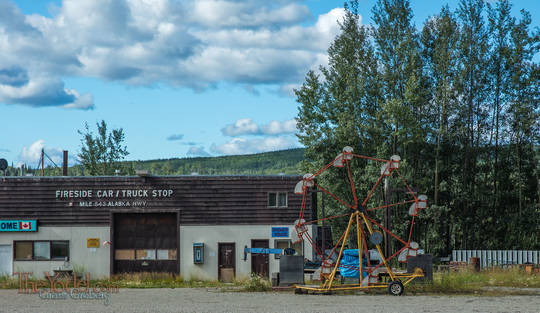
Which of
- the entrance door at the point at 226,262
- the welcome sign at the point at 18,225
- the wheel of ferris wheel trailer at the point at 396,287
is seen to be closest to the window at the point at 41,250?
the welcome sign at the point at 18,225

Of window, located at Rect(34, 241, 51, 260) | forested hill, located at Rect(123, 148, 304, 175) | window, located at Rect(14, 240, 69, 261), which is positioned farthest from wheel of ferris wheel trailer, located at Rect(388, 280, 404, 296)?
forested hill, located at Rect(123, 148, 304, 175)

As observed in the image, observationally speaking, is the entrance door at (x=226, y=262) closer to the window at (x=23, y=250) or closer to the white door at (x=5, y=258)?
the window at (x=23, y=250)

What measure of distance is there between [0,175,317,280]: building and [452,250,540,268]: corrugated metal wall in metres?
10.6

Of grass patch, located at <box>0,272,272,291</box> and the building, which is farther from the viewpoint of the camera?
the building

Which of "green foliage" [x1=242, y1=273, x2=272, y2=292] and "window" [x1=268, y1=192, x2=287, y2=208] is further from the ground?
"window" [x1=268, y1=192, x2=287, y2=208]

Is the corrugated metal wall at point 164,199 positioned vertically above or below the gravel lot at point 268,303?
above

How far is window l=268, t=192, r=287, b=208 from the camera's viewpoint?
31031 mm

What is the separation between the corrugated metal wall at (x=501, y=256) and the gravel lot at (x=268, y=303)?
49.2ft

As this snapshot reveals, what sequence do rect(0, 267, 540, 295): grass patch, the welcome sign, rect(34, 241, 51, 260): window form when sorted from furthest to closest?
rect(34, 241, 51, 260): window → the welcome sign → rect(0, 267, 540, 295): grass patch

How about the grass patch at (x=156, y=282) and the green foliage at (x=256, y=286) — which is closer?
the green foliage at (x=256, y=286)

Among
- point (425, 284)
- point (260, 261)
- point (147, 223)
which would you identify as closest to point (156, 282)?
point (147, 223)

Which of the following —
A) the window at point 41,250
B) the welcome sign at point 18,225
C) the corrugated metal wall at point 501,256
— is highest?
the welcome sign at point 18,225

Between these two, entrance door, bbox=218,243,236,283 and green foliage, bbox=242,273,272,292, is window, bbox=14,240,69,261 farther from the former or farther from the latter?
green foliage, bbox=242,273,272,292

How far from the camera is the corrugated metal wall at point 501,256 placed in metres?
35.6
